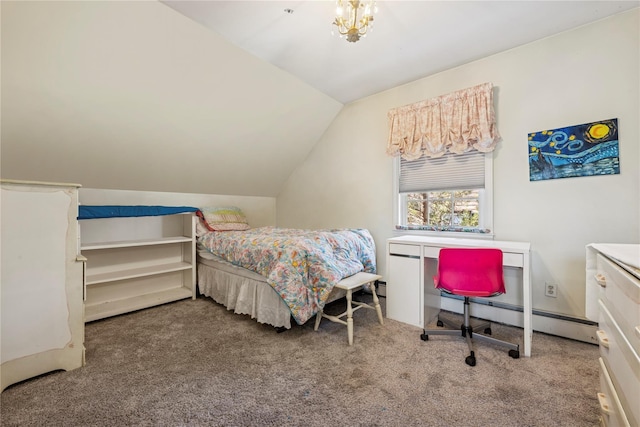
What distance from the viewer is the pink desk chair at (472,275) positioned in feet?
6.49

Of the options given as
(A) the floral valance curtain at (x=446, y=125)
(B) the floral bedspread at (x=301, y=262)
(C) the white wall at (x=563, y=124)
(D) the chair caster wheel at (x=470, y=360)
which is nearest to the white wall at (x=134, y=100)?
(A) the floral valance curtain at (x=446, y=125)

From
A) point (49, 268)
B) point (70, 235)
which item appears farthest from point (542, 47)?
point (49, 268)

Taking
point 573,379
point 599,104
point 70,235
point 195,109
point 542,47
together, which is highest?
point 542,47

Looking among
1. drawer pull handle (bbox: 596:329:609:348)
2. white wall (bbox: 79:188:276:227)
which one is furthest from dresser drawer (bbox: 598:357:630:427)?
white wall (bbox: 79:188:276:227)

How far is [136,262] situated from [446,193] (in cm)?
361

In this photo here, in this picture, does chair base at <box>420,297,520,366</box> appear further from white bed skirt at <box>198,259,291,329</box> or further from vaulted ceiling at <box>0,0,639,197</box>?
vaulted ceiling at <box>0,0,639,197</box>

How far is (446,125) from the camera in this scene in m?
2.78

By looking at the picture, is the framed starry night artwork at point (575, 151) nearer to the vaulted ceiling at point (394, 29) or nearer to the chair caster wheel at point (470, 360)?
the vaulted ceiling at point (394, 29)

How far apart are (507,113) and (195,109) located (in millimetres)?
3015

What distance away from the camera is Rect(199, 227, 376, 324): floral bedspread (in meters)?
2.20

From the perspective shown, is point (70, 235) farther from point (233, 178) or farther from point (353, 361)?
point (233, 178)

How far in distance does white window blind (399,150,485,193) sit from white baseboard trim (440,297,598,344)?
46.7 inches

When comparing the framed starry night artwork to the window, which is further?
the window

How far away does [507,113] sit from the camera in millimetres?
2518
